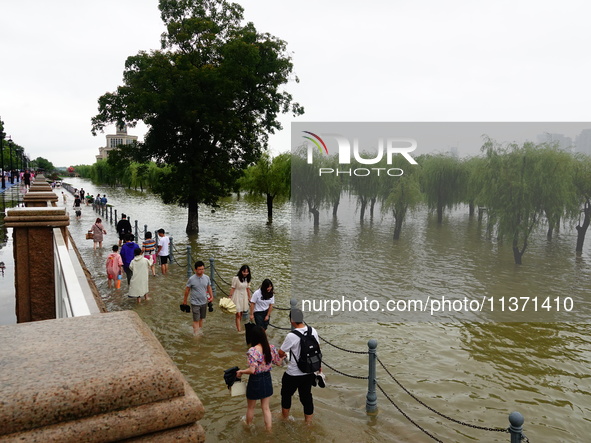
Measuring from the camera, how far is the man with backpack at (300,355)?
5301mm

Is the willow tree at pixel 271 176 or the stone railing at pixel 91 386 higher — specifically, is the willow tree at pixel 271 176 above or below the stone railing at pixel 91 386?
above

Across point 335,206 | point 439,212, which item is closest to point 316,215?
point 335,206

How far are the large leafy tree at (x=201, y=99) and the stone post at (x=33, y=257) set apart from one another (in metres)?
17.3

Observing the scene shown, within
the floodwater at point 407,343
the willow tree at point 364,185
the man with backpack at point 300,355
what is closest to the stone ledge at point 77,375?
the man with backpack at point 300,355

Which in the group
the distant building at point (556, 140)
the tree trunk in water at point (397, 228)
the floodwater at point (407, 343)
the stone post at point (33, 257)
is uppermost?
the distant building at point (556, 140)

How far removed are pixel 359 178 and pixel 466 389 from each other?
24.6m

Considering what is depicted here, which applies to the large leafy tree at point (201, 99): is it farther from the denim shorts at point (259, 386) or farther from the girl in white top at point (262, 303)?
the denim shorts at point (259, 386)

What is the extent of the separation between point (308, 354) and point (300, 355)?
93mm

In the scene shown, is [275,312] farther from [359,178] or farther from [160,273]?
[359,178]

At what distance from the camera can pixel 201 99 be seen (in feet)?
71.6

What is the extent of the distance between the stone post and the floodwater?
8.02 ft

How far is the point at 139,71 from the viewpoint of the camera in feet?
74.9

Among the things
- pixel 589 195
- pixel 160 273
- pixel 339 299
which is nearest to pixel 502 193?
pixel 589 195

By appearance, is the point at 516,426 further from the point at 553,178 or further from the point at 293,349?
the point at 553,178
